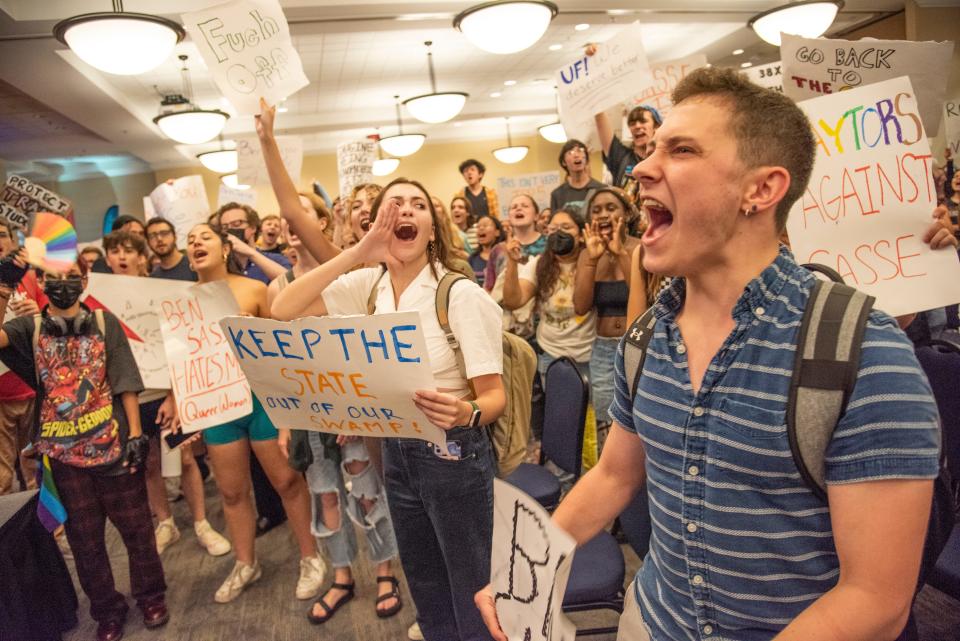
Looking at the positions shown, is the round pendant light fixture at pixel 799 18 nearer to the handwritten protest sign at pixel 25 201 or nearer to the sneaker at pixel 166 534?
the handwritten protest sign at pixel 25 201

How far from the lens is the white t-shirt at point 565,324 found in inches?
127

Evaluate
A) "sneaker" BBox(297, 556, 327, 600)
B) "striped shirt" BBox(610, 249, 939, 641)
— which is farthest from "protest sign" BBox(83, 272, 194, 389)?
"striped shirt" BBox(610, 249, 939, 641)

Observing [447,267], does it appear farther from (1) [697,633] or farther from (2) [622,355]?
(1) [697,633]

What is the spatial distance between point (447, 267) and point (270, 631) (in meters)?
1.85

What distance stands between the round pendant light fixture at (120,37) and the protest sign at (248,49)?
227 centimetres

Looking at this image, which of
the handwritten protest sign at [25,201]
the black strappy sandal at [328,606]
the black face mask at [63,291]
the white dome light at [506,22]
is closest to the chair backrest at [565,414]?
the black strappy sandal at [328,606]

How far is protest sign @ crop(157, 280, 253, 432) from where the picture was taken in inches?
103

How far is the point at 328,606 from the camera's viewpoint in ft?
8.96

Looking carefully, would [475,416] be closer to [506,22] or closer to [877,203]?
[877,203]

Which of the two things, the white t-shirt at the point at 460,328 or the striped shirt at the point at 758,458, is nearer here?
the striped shirt at the point at 758,458

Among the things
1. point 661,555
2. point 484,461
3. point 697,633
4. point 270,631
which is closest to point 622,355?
point 661,555

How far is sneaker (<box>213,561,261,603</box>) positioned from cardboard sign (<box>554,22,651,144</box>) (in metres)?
2.88

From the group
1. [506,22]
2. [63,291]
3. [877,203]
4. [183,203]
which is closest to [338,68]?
[183,203]

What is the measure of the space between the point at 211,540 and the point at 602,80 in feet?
10.8
